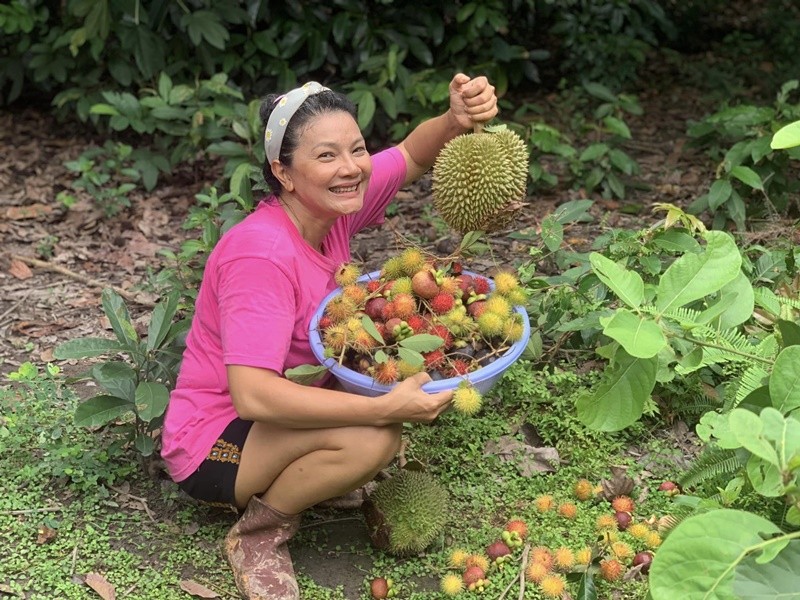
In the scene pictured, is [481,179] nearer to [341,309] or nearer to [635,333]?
[341,309]

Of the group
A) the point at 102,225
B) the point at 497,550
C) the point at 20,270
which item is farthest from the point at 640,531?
the point at 102,225

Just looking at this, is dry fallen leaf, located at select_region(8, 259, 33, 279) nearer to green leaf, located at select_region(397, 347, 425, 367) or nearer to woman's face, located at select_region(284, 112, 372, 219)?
woman's face, located at select_region(284, 112, 372, 219)

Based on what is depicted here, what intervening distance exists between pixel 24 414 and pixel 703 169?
3676 mm

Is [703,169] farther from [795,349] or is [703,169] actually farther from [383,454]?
[795,349]

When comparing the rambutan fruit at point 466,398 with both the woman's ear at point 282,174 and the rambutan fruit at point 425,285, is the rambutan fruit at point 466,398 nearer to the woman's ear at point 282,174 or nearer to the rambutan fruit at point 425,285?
the rambutan fruit at point 425,285

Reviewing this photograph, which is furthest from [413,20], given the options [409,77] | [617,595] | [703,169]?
[617,595]

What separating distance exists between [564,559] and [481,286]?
31.8 inches

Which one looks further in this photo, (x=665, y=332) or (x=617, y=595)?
(x=617, y=595)

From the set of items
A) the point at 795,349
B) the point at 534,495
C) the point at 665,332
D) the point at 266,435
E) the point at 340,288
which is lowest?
the point at 534,495

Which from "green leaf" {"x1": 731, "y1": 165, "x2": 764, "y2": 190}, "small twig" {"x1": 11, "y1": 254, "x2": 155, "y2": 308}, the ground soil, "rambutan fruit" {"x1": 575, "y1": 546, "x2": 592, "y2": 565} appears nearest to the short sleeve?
"rambutan fruit" {"x1": 575, "y1": 546, "x2": 592, "y2": 565}

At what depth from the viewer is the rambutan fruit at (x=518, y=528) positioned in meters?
2.77

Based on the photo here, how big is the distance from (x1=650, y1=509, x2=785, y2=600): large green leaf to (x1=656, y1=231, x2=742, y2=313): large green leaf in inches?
20.7

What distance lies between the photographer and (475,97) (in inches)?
108

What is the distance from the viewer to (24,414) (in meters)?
3.21
